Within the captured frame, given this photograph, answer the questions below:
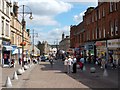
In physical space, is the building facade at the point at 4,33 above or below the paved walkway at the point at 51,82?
above

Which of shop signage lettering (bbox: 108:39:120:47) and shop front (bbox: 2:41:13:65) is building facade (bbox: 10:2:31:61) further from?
shop signage lettering (bbox: 108:39:120:47)

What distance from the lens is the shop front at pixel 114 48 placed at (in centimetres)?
4050

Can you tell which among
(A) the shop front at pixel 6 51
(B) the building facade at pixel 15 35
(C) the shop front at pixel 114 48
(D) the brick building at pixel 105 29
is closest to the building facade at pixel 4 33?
(A) the shop front at pixel 6 51

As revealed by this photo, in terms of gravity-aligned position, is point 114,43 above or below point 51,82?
above

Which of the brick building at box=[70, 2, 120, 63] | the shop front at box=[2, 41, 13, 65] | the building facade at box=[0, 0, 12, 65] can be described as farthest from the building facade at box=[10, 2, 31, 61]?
the brick building at box=[70, 2, 120, 63]

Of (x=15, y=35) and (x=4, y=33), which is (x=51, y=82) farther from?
(x=15, y=35)

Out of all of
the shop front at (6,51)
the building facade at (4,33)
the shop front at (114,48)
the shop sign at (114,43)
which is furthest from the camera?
the shop front at (6,51)

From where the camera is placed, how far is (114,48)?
42625mm

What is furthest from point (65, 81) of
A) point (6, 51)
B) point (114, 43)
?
point (6, 51)

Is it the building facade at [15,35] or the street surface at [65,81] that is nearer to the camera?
the street surface at [65,81]

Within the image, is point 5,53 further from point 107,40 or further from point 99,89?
point 99,89

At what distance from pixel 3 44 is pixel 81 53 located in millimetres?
31519

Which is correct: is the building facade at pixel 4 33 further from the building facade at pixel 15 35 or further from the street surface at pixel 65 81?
the street surface at pixel 65 81

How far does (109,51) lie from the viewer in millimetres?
46312
